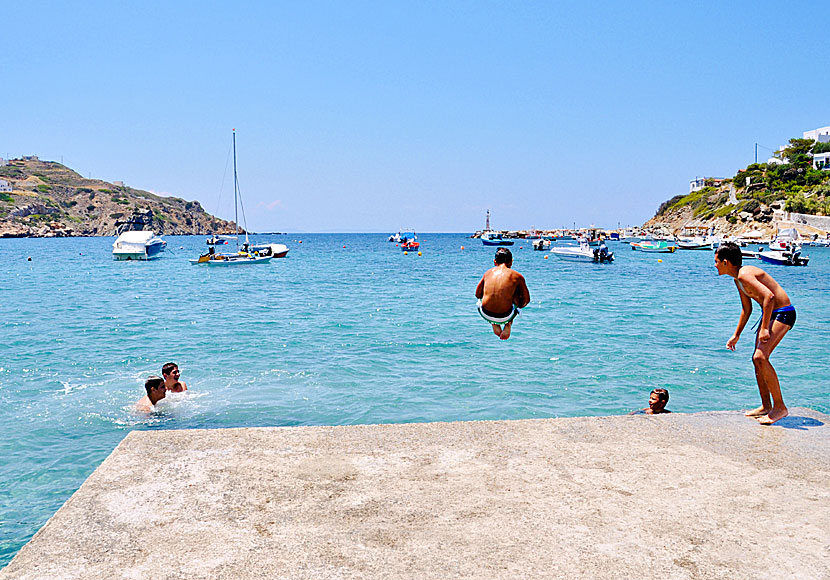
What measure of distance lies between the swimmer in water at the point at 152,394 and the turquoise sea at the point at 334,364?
26cm

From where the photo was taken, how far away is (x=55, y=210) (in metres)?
190

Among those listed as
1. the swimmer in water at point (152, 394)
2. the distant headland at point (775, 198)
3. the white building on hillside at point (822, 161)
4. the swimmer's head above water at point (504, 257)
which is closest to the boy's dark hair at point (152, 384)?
the swimmer in water at point (152, 394)

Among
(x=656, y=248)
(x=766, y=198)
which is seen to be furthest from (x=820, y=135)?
(x=656, y=248)

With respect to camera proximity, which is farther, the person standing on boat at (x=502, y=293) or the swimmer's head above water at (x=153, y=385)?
the swimmer's head above water at (x=153, y=385)

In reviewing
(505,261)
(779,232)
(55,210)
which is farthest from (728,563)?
(55,210)

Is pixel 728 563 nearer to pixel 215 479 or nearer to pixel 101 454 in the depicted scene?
pixel 215 479

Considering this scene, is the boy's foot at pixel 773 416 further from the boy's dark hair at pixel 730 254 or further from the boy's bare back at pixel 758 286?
the boy's dark hair at pixel 730 254

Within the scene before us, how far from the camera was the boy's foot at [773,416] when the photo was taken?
6492 millimetres

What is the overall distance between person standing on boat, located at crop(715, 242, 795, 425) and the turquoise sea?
6.15 meters

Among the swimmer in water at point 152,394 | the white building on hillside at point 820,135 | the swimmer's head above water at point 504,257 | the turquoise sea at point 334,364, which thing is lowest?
the turquoise sea at point 334,364

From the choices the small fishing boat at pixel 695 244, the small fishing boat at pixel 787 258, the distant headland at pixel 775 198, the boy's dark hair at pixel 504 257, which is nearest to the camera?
the boy's dark hair at pixel 504 257

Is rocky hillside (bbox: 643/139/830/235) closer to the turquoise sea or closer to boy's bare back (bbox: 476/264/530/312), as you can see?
the turquoise sea

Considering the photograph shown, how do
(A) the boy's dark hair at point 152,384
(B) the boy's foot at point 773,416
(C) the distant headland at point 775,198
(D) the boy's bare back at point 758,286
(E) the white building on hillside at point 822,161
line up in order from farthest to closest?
(E) the white building on hillside at point 822,161
(C) the distant headland at point 775,198
(A) the boy's dark hair at point 152,384
(B) the boy's foot at point 773,416
(D) the boy's bare back at point 758,286

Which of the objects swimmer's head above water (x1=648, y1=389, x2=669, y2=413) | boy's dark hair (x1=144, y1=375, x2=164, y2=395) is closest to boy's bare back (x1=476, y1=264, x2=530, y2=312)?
swimmer's head above water (x1=648, y1=389, x2=669, y2=413)
